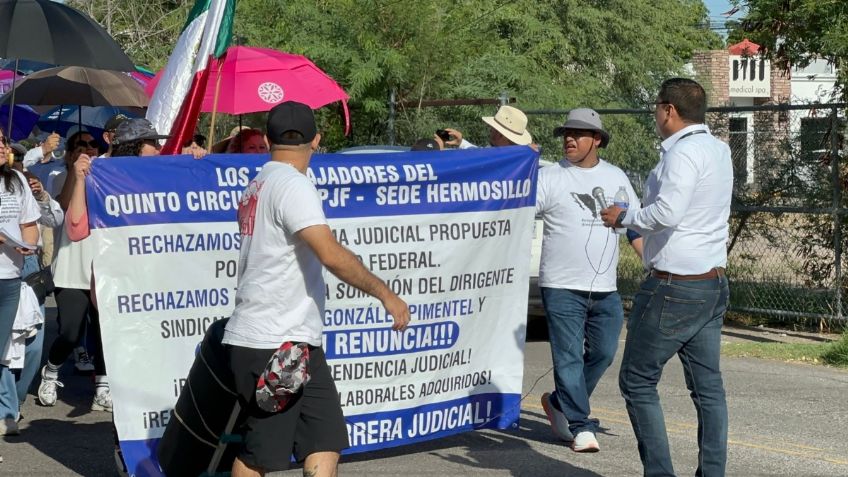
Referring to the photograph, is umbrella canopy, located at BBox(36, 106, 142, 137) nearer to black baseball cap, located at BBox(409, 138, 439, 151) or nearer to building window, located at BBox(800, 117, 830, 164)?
black baseball cap, located at BBox(409, 138, 439, 151)

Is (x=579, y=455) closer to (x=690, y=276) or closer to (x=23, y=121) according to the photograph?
(x=690, y=276)

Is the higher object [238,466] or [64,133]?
[64,133]

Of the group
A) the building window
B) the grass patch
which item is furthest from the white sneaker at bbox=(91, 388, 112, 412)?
the building window

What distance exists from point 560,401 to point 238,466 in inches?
111

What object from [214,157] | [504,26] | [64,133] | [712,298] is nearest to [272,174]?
[214,157]

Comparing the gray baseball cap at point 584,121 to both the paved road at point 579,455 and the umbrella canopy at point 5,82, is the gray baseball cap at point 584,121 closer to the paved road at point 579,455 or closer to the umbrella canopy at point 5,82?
the paved road at point 579,455

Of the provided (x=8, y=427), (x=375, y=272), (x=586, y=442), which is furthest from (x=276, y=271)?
(x=8, y=427)

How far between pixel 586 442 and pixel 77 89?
22.2ft

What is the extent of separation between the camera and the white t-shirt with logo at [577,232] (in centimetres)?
751

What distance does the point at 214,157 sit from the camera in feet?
22.0

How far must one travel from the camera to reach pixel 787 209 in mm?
12297

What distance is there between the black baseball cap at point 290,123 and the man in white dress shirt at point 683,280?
5.14ft

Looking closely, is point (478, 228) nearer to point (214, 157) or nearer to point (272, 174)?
point (214, 157)

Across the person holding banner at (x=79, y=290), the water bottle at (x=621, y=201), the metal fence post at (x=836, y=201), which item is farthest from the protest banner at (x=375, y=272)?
the metal fence post at (x=836, y=201)
